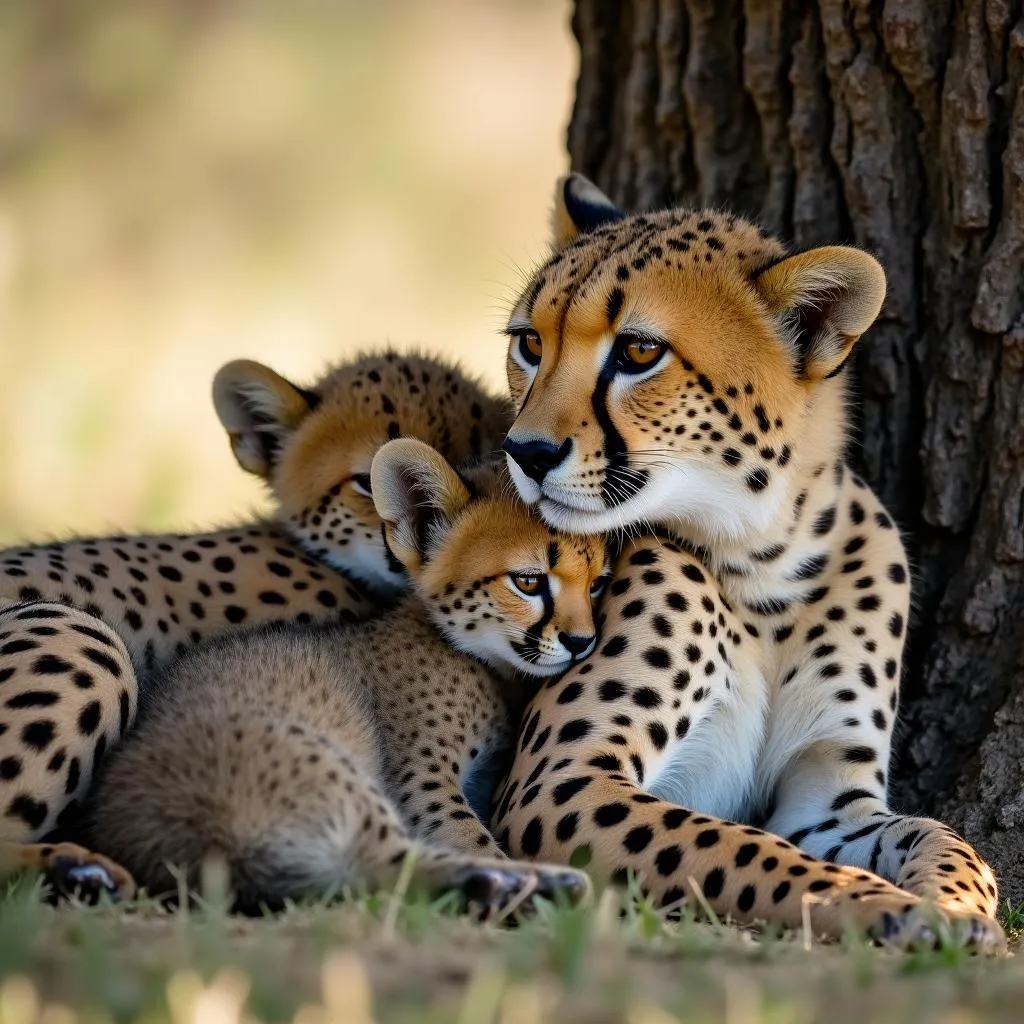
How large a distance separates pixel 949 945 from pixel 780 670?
4.33 feet

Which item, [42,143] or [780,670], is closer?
[780,670]

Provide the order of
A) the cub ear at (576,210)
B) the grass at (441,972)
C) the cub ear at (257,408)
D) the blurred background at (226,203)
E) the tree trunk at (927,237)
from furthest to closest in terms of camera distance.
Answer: the blurred background at (226,203) → the cub ear at (257,408) → the cub ear at (576,210) → the tree trunk at (927,237) → the grass at (441,972)

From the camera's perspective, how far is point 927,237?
4312mm

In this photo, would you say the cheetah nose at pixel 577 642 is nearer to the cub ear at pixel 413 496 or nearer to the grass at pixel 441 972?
the cub ear at pixel 413 496

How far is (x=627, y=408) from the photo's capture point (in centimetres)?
364

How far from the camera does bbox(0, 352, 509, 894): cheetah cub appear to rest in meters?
3.39

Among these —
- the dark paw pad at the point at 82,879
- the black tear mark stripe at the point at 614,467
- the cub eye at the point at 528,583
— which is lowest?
the dark paw pad at the point at 82,879

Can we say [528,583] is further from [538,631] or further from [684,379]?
[684,379]

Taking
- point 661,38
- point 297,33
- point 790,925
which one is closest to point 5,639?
point 790,925

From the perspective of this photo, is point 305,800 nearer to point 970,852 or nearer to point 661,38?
point 970,852

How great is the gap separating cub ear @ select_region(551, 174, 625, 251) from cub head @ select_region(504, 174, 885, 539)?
58cm

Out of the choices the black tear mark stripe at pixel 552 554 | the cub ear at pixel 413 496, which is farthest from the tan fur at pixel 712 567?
the cub ear at pixel 413 496

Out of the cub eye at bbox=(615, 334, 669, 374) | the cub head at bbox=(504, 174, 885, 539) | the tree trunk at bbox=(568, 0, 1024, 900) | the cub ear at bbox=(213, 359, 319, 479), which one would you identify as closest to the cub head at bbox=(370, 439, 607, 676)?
the cub head at bbox=(504, 174, 885, 539)

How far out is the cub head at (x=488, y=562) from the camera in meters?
3.79
